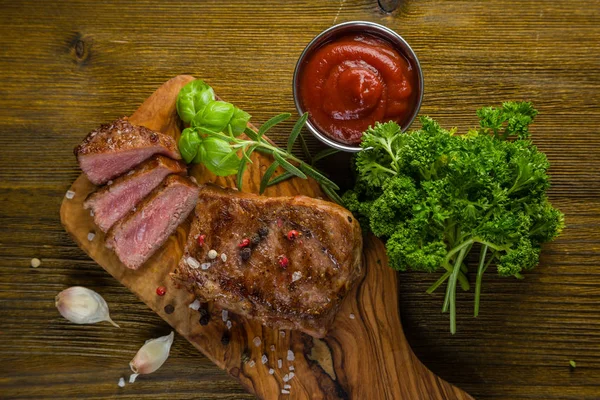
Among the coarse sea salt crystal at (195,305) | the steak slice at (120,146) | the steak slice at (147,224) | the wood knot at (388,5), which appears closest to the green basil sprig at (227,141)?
the steak slice at (120,146)

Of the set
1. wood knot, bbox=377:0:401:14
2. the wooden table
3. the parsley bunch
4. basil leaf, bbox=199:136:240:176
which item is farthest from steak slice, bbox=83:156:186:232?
wood knot, bbox=377:0:401:14

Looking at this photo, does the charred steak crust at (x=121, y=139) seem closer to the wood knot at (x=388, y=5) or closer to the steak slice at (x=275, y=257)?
the steak slice at (x=275, y=257)

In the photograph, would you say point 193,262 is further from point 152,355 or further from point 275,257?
point 152,355

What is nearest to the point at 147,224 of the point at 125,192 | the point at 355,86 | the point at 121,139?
the point at 125,192

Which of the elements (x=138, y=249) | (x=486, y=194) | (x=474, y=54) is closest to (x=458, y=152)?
(x=486, y=194)

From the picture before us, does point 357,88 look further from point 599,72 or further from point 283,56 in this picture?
point 599,72

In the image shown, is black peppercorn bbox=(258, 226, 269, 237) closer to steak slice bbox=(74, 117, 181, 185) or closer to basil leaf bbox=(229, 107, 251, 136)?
basil leaf bbox=(229, 107, 251, 136)

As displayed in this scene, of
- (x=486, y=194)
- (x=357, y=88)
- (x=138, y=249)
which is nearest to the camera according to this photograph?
(x=486, y=194)
